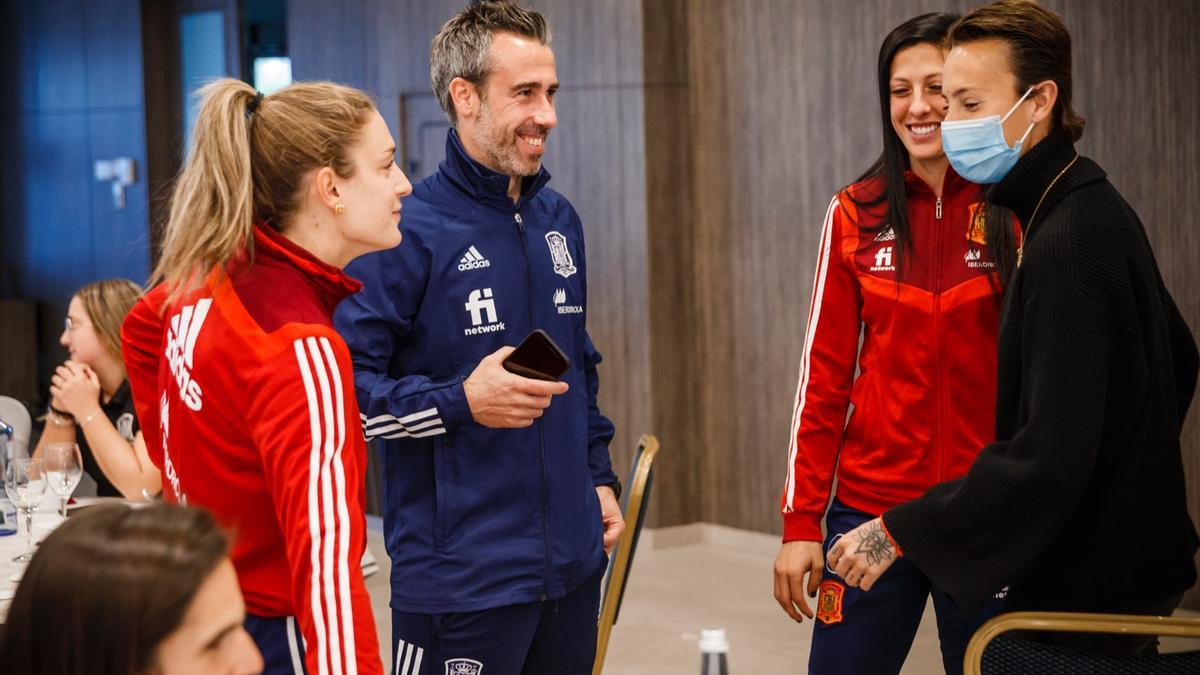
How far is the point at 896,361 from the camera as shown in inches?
102

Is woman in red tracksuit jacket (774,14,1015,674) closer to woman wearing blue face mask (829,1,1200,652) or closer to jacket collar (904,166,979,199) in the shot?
jacket collar (904,166,979,199)

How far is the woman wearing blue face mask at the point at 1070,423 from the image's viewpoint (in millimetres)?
1998

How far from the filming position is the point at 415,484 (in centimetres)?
254

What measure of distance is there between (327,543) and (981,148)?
126 cm

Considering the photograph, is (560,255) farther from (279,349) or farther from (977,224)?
(279,349)

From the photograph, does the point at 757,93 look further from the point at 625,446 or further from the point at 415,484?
the point at 415,484

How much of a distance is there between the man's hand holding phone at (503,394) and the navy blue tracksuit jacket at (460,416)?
36 millimetres

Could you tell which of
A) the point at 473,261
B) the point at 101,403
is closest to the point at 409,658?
the point at 473,261

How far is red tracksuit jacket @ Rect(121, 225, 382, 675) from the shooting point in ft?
5.41

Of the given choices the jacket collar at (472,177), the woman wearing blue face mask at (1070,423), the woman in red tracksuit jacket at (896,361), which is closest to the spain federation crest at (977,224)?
the woman in red tracksuit jacket at (896,361)

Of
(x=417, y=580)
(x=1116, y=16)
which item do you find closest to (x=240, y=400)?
(x=417, y=580)

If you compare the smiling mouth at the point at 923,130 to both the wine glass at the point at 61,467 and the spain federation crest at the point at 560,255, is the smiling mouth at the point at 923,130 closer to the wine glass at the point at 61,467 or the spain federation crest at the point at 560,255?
the spain federation crest at the point at 560,255

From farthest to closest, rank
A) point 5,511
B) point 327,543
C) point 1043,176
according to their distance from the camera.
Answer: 1. point 5,511
2. point 1043,176
3. point 327,543

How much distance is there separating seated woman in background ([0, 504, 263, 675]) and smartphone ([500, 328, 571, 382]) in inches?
41.4
